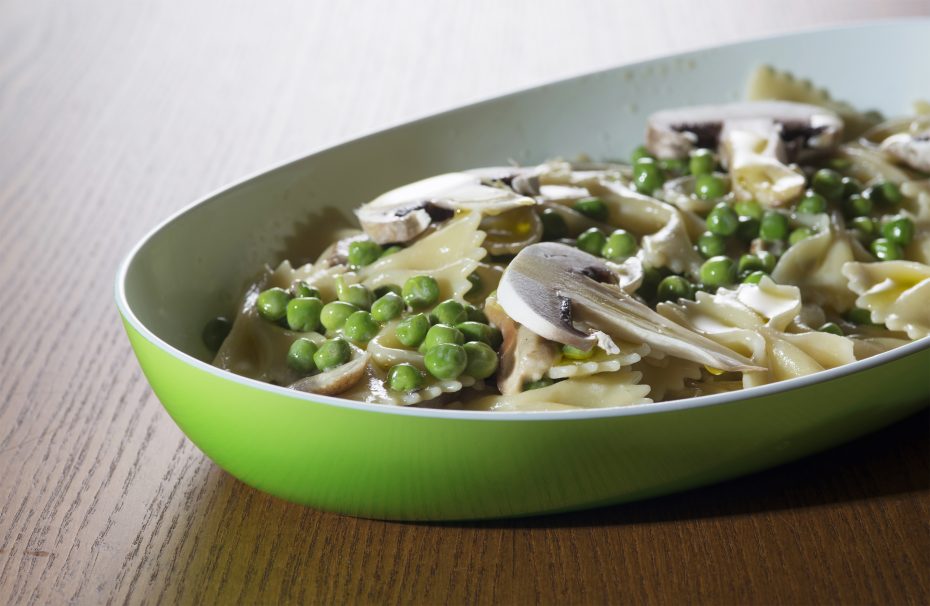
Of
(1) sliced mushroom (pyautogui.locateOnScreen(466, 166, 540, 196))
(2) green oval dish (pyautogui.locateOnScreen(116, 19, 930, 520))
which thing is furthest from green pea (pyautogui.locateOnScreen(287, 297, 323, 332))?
(1) sliced mushroom (pyautogui.locateOnScreen(466, 166, 540, 196))

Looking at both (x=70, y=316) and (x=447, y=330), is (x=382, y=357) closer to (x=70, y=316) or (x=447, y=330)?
(x=447, y=330)

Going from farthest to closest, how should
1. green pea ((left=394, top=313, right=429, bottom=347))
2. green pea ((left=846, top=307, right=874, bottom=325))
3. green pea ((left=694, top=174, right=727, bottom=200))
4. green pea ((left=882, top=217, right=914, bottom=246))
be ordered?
green pea ((left=694, top=174, right=727, bottom=200)) < green pea ((left=882, top=217, right=914, bottom=246)) < green pea ((left=846, top=307, right=874, bottom=325)) < green pea ((left=394, top=313, right=429, bottom=347))

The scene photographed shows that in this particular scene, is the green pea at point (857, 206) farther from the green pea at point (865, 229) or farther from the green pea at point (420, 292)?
the green pea at point (420, 292)

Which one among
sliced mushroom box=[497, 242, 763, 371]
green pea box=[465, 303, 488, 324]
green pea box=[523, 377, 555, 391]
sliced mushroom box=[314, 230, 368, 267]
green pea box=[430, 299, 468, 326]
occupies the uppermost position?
sliced mushroom box=[497, 242, 763, 371]

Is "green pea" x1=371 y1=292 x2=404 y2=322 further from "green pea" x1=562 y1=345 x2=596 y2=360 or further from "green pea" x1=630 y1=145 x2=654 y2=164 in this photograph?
"green pea" x1=630 y1=145 x2=654 y2=164

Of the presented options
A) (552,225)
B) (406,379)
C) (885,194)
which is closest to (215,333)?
(406,379)

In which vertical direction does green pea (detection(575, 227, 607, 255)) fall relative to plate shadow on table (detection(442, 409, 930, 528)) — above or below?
above

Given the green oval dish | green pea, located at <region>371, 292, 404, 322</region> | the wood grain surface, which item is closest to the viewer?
the green oval dish

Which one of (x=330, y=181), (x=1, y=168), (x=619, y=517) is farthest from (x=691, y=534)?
(x=1, y=168)
